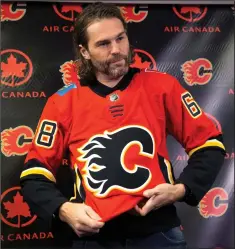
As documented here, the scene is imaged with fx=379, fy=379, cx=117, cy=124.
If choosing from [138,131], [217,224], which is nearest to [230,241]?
[217,224]

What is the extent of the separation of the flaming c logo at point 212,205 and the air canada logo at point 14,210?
0.69 metres

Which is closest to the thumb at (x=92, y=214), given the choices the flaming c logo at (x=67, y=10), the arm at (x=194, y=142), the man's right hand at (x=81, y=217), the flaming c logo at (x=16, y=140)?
the man's right hand at (x=81, y=217)

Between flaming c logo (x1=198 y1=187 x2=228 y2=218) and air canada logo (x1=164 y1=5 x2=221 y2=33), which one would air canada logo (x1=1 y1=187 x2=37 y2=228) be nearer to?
flaming c logo (x1=198 y1=187 x2=228 y2=218)

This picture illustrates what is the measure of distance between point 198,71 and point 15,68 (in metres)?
0.73

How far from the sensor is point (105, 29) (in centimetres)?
104

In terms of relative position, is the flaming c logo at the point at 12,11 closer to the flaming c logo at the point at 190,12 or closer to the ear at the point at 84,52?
the ear at the point at 84,52

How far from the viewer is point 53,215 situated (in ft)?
3.23

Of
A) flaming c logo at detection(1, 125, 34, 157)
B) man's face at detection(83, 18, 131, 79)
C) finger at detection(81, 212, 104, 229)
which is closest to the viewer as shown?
finger at detection(81, 212, 104, 229)

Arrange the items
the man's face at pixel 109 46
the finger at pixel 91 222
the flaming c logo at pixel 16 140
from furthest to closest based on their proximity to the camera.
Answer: the flaming c logo at pixel 16 140
the man's face at pixel 109 46
the finger at pixel 91 222

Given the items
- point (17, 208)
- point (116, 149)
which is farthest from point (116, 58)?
point (17, 208)

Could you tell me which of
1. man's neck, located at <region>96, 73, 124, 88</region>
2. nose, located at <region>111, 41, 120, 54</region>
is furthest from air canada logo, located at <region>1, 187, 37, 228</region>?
nose, located at <region>111, 41, 120, 54</region>

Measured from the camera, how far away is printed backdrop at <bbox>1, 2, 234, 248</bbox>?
148 centimetres

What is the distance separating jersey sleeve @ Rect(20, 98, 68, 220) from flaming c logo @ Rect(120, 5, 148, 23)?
23.5 inches

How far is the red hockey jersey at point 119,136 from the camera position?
1.00 metres
